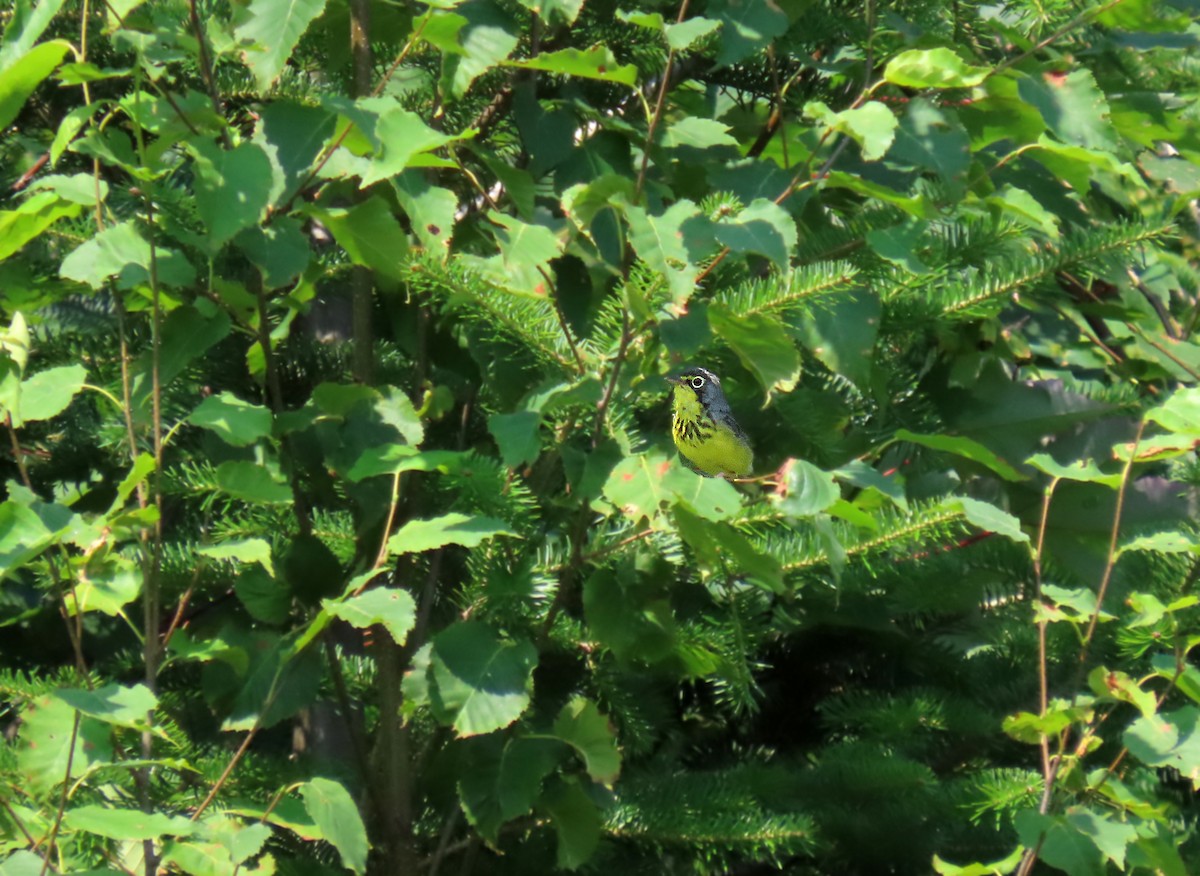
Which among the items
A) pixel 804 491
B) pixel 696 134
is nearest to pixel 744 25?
pixel 696 134

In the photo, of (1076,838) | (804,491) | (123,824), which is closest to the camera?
(123,824)

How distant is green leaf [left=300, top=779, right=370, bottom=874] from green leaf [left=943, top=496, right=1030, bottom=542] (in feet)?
2.05

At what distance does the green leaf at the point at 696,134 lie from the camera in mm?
1405

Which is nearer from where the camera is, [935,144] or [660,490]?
[660,490]

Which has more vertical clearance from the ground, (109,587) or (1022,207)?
(1022,207)

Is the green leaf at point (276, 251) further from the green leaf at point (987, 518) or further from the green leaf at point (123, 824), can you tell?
the green leaf at point (987, 518)

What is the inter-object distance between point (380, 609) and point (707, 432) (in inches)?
21.5

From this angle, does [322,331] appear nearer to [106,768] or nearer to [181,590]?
[181,590]

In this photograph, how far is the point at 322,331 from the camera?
199cm

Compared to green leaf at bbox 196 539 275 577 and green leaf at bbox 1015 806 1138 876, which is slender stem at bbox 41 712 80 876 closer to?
→ green leaf at bbox 196 539 275 577

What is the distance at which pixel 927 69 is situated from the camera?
121 cm

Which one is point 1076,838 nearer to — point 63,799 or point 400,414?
point 400,414

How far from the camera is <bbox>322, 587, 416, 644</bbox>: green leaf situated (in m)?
1.10

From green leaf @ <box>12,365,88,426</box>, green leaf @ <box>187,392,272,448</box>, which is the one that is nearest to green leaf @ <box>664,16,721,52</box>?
green leaf @ <box>187,392,272,448</box>
